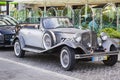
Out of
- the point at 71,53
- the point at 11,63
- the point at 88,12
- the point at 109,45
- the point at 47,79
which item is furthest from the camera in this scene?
the point at 88,12

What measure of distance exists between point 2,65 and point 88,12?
9.15 m

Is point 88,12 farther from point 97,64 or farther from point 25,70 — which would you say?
point 25,70

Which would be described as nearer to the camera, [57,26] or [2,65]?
[2,65]

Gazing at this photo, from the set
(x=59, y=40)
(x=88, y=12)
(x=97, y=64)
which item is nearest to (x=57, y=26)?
(x=59, y=40)

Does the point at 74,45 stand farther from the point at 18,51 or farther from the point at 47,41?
the point at 18,51

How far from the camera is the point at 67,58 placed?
10633 millimetres

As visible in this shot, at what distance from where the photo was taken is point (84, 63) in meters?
12.2

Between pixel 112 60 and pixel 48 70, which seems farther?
pixel 112 60

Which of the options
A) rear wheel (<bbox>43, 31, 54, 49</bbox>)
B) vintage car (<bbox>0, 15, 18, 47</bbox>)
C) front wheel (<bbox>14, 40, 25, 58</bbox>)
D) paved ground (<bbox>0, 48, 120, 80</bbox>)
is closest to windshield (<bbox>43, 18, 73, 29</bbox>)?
rear wheel (<bbox>43, 31, 54, 49</bbox>)

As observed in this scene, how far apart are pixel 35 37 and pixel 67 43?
2.23 m

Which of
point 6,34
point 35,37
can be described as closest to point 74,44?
point 35,37

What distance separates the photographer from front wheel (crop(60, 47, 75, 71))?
34.1ft

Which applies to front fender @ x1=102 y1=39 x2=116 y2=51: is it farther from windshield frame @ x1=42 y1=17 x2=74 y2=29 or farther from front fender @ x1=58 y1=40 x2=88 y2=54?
windshield frame @ x1=42 y1=17 x2=74 y2=29

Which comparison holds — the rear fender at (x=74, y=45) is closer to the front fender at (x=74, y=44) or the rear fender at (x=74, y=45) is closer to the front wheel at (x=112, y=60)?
the front fender at (x=74, y=44)
